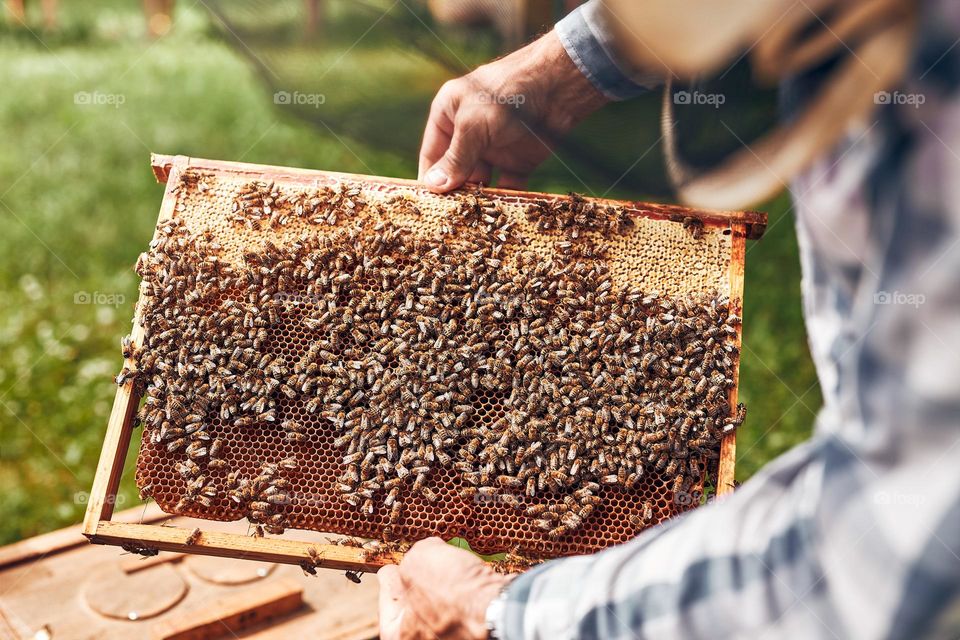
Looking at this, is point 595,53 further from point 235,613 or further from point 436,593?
point 235,613

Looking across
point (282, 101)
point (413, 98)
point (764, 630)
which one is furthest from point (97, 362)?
point (764, 630)

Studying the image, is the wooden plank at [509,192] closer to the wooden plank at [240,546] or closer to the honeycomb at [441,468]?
the honeycomb at [441,468]

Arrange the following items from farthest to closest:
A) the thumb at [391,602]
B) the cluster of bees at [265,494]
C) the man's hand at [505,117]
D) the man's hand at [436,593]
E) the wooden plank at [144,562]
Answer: the wooden plank at [144,562] < the man's hand at [505,117] < the cluster of bees at [265,494] < the thumb at [391,602] < the man's hand at [436,593]

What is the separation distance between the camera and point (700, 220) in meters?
3.68

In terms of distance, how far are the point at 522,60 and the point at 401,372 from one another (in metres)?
1.54

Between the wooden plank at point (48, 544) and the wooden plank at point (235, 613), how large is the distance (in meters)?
0.66

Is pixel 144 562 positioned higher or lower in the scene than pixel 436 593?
lower

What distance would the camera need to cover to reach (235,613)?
3811 mm

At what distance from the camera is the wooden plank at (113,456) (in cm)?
312

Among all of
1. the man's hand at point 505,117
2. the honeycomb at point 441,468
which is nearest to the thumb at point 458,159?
the man's hand at point 505,117

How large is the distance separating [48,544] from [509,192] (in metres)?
3.32

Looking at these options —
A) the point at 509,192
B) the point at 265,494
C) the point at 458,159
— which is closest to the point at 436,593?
the point at 265,494

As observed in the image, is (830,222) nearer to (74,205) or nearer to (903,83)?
(903,83)

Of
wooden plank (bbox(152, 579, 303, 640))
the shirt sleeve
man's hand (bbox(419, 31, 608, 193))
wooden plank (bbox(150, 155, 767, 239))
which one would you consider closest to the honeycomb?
wooden plank (bbox(150, 155, 767, 239))
